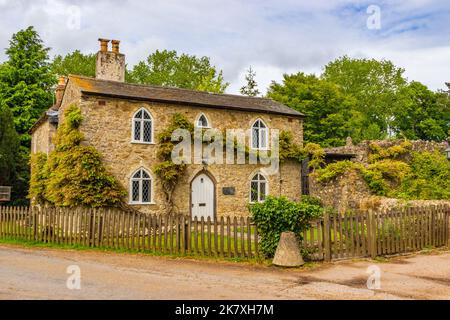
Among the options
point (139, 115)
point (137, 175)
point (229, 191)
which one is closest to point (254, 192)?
point (229, 191)

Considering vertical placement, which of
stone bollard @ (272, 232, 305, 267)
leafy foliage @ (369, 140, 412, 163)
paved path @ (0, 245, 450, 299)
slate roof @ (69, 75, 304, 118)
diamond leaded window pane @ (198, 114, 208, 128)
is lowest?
paved path @ (0, 245, 450, 299)

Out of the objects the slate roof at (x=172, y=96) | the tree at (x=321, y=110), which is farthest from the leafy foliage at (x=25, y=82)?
the tree at (x=321, y=110)

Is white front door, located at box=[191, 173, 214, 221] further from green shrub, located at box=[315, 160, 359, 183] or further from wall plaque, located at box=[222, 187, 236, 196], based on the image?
green shrub, located at box=[315, 160, 359, 183]

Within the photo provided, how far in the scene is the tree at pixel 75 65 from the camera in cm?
4538

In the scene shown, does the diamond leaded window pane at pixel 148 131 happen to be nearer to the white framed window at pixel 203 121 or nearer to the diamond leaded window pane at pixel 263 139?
the white framed window at pixel 203 121

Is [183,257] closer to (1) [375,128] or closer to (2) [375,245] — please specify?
(2) [375,245]

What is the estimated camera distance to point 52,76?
1385 inches

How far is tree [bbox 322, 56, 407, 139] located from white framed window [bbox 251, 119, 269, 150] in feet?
106

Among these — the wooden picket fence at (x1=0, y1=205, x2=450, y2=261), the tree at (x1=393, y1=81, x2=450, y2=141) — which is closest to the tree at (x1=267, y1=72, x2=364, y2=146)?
the tree at (x1=393, y1=81, x2=450, y2=141)

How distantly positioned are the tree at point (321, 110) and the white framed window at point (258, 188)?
57.0 feet

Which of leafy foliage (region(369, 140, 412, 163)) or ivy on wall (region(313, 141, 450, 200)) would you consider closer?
ivy on wall (region(313, 141, 450, 200))

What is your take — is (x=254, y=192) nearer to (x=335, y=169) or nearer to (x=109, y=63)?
(x=335, y=169)

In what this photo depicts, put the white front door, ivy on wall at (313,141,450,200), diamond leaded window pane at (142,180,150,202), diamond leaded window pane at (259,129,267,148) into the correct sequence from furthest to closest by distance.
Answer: ivy on wall at (313,141,450,200) → diamond leaded window pane at (259,129,267,148) → the white front door → diamond leaded window pane at (142,180,150,202)

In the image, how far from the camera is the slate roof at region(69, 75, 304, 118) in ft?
57.0
